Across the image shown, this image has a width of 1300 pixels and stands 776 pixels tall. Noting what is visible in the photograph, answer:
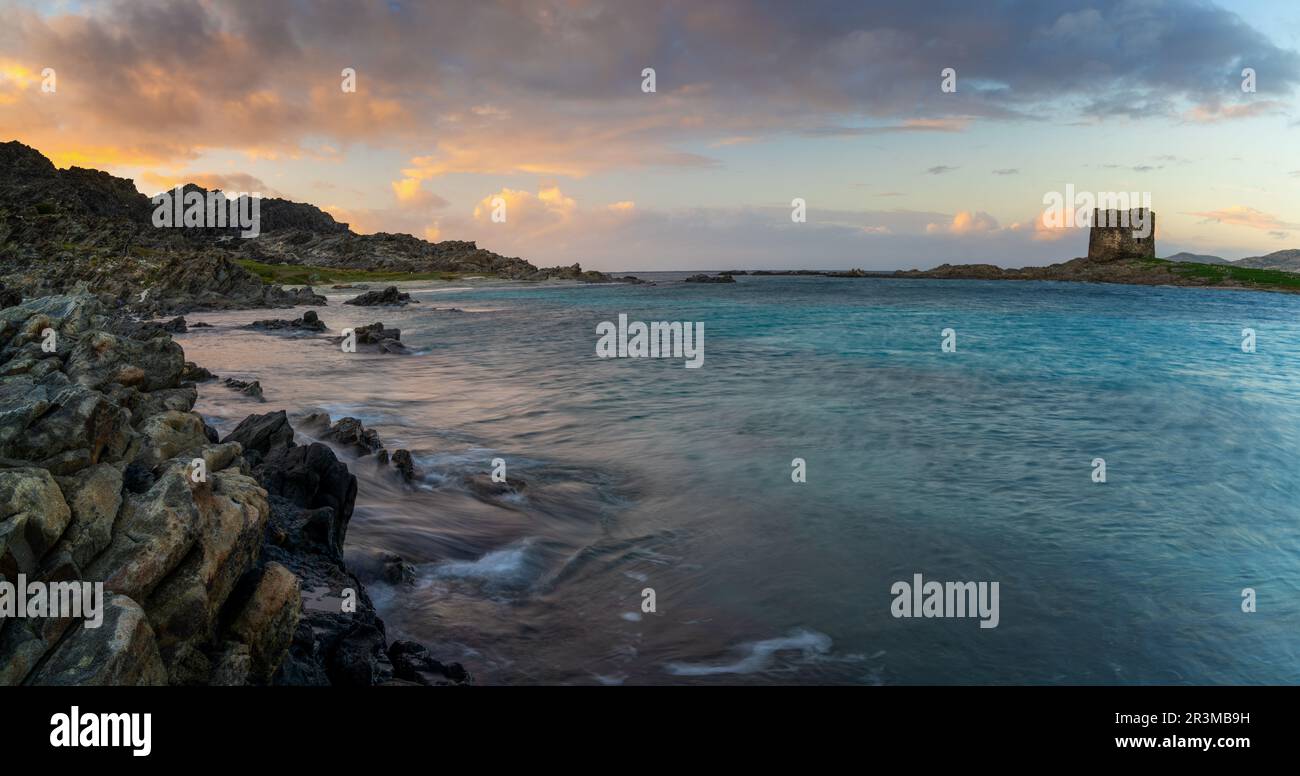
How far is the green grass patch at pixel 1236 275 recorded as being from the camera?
129 meters

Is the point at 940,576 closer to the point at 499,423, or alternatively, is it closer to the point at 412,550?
the point at 412,550

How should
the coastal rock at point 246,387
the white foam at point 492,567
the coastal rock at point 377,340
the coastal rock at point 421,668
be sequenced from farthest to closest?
the coastal rock at point 377,340 → the coastal rock at point 246,387 → the white foam at point 492,567 → the coastal rock at point 421,668

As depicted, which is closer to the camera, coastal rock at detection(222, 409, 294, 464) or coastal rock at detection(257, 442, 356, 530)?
coastal rock at detection(257, 442, 356, 530)

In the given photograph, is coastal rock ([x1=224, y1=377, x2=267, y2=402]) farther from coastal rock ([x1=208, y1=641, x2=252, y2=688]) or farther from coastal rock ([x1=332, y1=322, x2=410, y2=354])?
coastal rock ([x1=208, y1=641, x2=252, y2=688])

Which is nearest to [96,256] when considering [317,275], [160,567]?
[317,275]

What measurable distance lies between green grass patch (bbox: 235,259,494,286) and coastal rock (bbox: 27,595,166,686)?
8872 cm

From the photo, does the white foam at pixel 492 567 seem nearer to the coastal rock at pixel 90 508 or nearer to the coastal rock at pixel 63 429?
the coastal rock at pixel 63 429

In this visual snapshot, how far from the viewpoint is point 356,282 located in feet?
424

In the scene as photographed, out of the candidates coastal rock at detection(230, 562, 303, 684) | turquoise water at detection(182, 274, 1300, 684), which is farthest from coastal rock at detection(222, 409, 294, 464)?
coastal rock at detection(230, 562, 303, 684)

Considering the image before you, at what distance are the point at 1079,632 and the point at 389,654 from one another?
30.5ft

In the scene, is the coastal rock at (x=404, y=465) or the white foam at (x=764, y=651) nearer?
the white foam at (x=764, y=651)

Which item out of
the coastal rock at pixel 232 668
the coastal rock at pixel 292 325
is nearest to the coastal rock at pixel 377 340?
the coastal rock at pixel 292 325

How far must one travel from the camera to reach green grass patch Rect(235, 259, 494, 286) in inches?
4343
